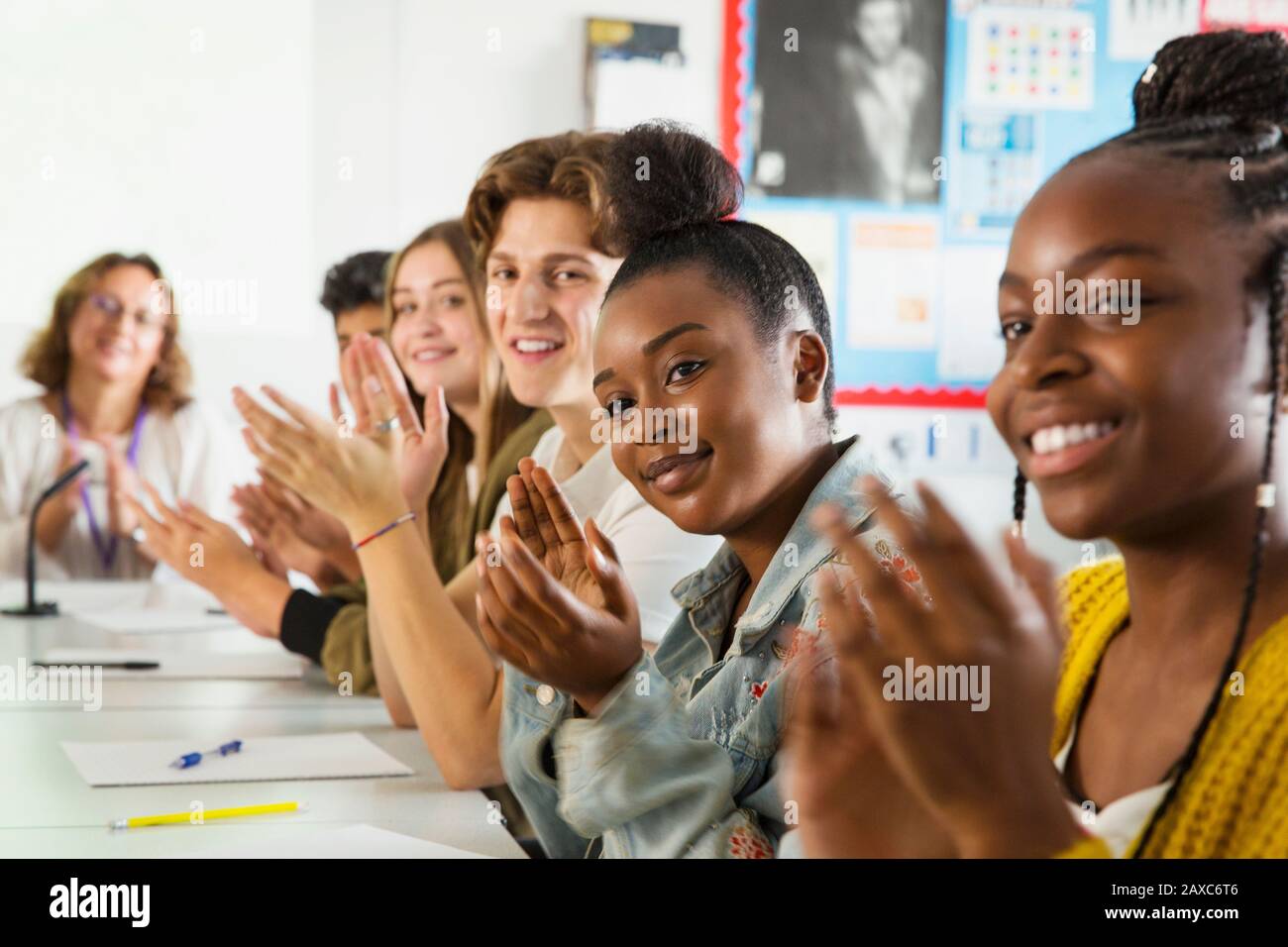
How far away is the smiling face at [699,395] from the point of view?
0.84m

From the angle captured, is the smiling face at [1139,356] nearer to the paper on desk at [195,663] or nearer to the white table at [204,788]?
the white table at [204,788]

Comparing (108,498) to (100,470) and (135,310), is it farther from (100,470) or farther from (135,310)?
(135,310)

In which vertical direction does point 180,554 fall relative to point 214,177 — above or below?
below

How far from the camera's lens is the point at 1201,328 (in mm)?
542

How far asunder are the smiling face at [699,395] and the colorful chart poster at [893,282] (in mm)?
1392

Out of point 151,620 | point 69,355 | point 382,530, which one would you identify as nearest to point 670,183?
point 382,530

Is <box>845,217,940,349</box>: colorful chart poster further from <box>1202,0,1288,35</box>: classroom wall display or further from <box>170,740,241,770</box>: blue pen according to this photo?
<box>170,740,241,770</box>: blue pen

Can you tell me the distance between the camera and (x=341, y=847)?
795mm

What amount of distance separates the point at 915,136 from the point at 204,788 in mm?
1481

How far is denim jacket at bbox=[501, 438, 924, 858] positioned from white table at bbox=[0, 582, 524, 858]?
0.31 feet

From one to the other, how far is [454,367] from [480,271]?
0.29 metres

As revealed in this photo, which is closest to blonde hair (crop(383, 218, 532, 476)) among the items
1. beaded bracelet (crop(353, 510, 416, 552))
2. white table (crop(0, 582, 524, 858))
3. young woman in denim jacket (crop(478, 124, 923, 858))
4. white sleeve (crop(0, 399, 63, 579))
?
white table (crop(0, 582, 524, 858))
